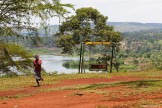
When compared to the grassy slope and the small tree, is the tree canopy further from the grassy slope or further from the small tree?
the grassy slope

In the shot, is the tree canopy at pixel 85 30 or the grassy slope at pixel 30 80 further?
the tree canopy at pixel 85 30

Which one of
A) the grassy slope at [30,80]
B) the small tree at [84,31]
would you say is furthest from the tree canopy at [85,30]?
the grassy slope at [30,80]

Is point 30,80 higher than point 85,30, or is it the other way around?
point 85,30

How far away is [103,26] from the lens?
6050cm

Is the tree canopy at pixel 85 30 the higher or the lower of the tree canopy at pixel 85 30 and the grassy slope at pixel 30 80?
the higher

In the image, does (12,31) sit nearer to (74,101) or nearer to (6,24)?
(6,24)

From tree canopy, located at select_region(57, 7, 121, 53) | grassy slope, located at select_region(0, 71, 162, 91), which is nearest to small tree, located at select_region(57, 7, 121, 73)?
tree canopy, located at select_region(57, 7, 121, 53)

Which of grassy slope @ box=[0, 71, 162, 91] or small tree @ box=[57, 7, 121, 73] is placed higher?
small tree @ box=[57, 7, 121, 73]

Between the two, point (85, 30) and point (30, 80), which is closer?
point (30, 80)

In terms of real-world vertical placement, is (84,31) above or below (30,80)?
above

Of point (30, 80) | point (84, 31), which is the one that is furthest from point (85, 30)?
point (30, 80)

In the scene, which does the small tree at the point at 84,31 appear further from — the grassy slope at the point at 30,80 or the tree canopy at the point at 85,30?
the grassy slope at the point at 30,80

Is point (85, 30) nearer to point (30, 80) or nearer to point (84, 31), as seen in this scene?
point (84, 31)

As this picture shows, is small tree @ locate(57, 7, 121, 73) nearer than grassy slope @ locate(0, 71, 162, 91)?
No
